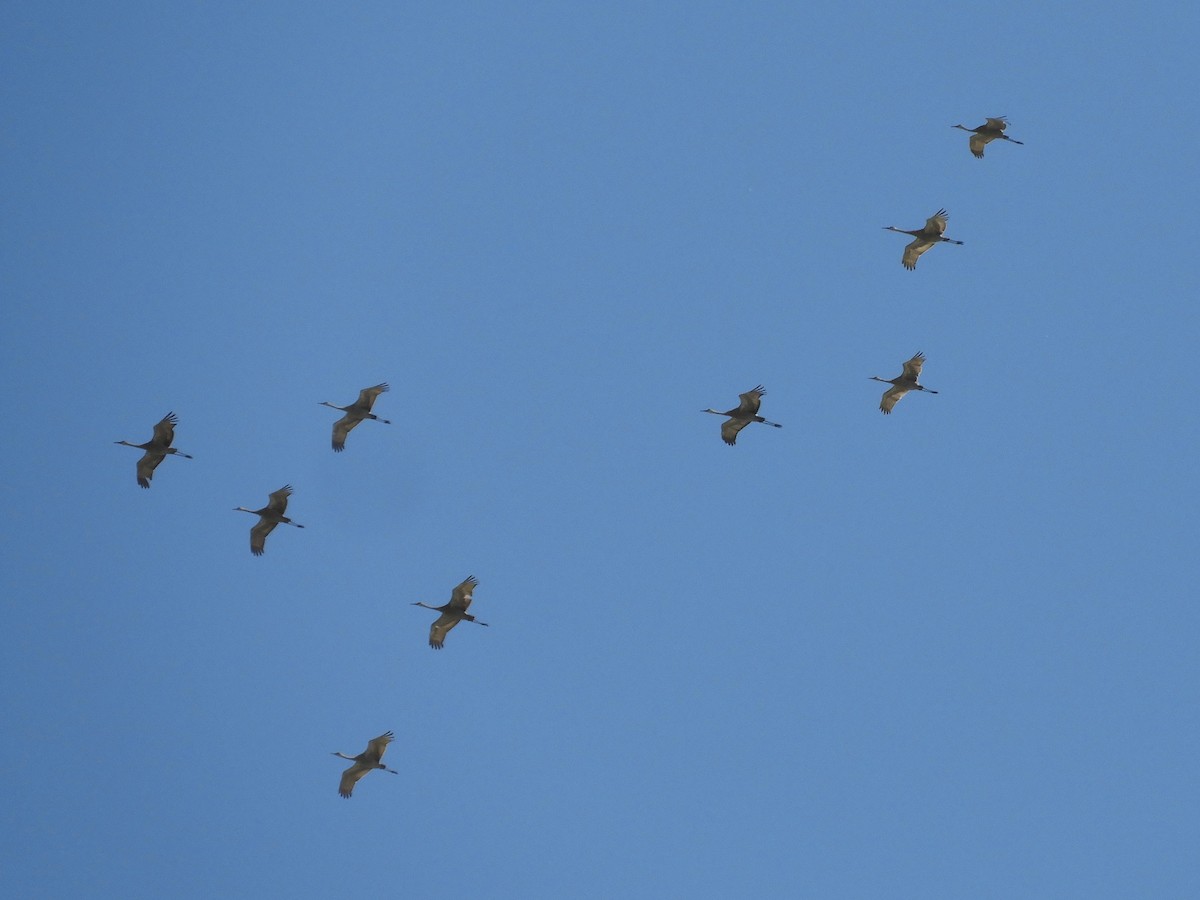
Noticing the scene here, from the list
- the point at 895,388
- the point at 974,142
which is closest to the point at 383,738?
the point at 895,388

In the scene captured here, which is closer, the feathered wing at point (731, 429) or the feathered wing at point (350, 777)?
the feathered wing at point (350, 777)

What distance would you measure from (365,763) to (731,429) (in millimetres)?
15759

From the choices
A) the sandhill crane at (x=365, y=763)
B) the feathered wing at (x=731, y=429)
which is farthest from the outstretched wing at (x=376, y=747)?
the feathered wing at (x=731, y=429)

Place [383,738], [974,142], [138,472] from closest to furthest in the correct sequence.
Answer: [383,738], [138,472], [974,142]

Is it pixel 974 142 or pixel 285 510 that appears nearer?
pixel 285 510

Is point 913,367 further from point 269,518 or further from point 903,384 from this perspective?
point 269,518

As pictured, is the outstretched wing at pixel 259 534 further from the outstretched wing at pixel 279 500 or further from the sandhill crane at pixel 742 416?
the sandhill crane at pixel 742 416

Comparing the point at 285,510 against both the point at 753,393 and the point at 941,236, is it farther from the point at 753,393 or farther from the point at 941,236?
the point at 941,236

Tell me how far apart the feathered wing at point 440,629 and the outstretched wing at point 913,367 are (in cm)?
1703

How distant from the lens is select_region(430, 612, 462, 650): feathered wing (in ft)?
201

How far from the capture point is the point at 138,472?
64562 mm

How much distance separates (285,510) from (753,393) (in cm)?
1498

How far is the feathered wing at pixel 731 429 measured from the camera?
65.1 meters

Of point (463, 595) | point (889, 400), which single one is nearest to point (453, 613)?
point (463, 595)
